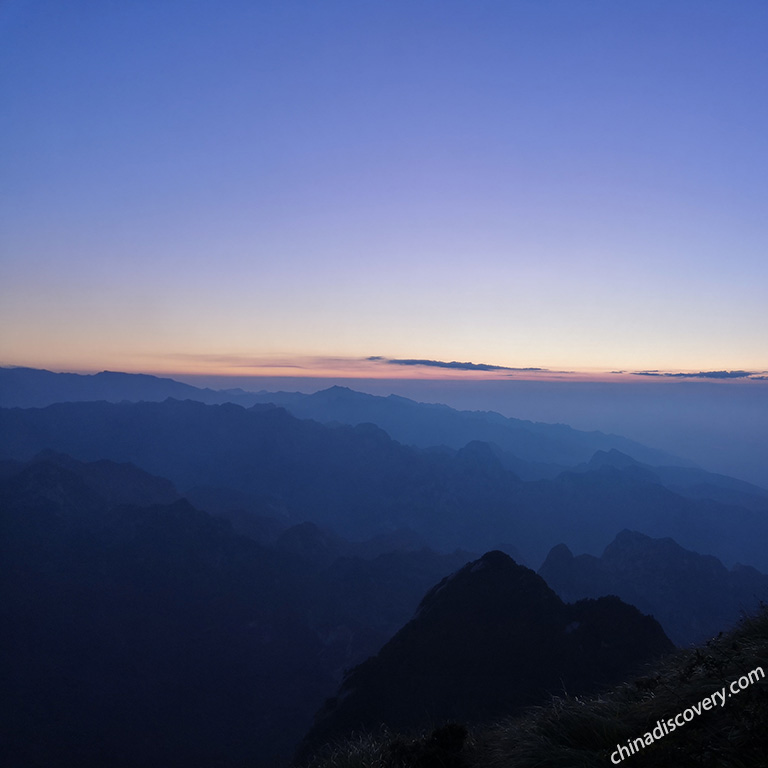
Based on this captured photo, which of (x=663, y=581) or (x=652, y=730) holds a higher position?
(x=652, y=730)

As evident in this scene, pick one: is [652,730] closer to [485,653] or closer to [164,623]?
[485,653]

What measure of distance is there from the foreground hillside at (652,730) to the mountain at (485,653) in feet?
128

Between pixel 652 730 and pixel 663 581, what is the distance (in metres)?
190

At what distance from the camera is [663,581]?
6255 inches

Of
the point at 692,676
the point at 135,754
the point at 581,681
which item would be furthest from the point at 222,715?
the point at 692,676

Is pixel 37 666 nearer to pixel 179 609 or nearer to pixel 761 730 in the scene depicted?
pixel 179 609

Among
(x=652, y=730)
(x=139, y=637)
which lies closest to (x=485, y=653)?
(x=652, y=730)

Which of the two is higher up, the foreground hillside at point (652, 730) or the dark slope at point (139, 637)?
the foreground hillside at point (652, 730)

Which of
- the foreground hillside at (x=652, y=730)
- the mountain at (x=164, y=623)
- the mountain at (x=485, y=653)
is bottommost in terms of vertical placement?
the mountain at (x=164, y=623)

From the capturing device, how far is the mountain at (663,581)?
479 ft

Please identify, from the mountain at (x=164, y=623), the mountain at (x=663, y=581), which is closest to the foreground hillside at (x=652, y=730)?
the mountain at (x=164, y=623)

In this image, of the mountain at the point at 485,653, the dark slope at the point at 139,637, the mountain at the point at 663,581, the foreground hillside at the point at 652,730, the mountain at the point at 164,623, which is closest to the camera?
the foreground hillside at the point at 652,730

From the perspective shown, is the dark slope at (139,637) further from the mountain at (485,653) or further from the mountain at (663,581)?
the mountain at (663,581)

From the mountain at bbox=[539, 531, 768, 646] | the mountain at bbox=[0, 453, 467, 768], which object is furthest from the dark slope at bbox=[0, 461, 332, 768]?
the mountain at bbox=[539, 531, 768, 646]
